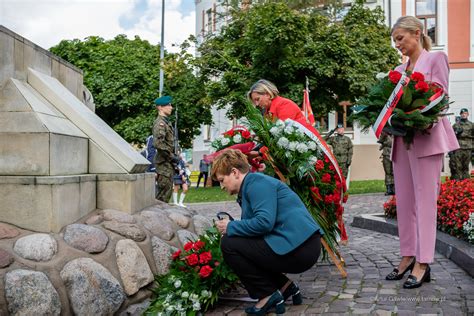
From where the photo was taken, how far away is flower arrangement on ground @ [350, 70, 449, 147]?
4.65 meters

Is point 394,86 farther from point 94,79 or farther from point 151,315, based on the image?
point 94,79

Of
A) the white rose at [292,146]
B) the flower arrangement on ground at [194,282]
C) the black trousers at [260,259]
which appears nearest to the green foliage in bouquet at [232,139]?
the white rose at [292,146]

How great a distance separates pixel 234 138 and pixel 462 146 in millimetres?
12161

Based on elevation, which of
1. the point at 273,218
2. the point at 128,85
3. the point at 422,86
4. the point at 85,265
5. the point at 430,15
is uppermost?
the point at 430,15

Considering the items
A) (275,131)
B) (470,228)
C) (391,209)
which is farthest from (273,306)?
(391,209)

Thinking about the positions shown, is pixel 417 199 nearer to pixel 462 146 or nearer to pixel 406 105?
pixel 406 105

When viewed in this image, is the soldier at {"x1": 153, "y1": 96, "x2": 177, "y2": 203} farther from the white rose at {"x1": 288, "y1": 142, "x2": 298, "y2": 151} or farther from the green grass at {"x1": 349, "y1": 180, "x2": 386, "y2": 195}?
the green grass at {"x1": 349, "y1": 180, "x2": 386, "y2": 195}

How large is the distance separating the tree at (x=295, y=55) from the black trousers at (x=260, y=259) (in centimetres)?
1745

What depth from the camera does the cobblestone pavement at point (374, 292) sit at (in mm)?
4254

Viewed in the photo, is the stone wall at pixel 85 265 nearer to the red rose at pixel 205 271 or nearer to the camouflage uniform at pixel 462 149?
the red rose at pixel 205 271

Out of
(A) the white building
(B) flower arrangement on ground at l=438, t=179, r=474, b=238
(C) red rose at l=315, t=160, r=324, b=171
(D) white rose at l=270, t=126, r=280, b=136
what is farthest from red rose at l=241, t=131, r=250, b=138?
(A) the white building

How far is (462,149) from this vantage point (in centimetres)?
1598

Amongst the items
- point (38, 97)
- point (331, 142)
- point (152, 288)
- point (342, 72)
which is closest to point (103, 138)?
point (38, 97)

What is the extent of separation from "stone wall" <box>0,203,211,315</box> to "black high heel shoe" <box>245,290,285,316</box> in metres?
0.93
